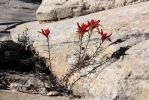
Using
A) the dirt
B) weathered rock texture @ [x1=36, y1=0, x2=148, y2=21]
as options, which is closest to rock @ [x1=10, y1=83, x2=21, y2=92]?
the dirt

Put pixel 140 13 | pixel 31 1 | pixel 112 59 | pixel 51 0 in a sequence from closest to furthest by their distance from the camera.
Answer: pixel 112 59 < pixel 140 13 < pixel 51 0 < pixel 31 1

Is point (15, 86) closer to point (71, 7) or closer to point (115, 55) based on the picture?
point (115, 55)

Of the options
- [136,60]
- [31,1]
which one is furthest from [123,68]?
[31,1]

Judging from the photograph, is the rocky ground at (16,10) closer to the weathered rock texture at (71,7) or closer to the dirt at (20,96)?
the weathered rock texture at (71,7)

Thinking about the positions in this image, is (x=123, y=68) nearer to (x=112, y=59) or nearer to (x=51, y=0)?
(x=112, y=59)

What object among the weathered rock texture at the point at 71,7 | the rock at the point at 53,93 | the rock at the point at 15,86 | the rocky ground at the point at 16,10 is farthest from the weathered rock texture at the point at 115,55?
the rocky ground at the point at 16,10
